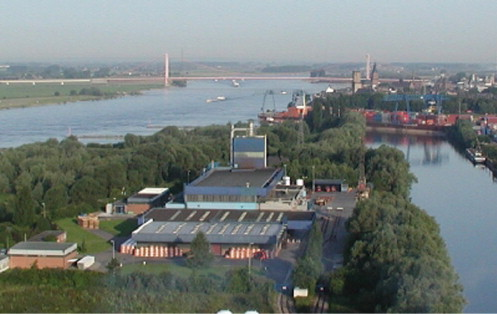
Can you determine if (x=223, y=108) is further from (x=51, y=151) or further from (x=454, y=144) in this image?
(x=51, y=151)

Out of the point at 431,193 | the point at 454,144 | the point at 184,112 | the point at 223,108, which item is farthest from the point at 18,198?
the point at 223,108

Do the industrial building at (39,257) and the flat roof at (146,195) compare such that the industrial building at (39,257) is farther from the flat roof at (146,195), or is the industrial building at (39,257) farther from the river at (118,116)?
the river at (118,116)

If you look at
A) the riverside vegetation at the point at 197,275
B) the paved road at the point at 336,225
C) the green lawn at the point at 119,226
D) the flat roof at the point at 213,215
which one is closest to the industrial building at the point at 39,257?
the riverside vegetation at the point at 197,275

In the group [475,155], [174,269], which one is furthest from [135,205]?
[475,155]

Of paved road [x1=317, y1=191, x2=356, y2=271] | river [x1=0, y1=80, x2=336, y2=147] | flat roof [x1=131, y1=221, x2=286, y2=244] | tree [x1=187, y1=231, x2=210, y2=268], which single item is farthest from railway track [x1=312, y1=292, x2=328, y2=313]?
river [x1=0, y1=80, x2=336, y2=147]

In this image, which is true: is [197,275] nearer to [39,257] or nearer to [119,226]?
[39,257]

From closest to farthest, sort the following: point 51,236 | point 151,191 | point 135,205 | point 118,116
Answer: point 51,236
point 135,205
point 151,191
point 118,116

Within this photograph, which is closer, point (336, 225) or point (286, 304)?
point (286, 304)
